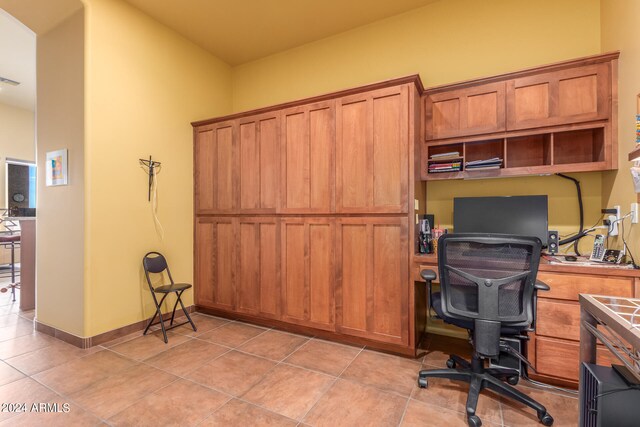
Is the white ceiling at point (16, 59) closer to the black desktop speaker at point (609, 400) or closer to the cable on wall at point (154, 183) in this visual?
the cable on wall at point (154, 183)

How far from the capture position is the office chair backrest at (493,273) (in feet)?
5.72

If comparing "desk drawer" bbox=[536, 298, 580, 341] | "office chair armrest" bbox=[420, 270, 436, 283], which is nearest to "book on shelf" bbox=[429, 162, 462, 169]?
"office chair armrest" bbox=[420, 270, 436, 283]

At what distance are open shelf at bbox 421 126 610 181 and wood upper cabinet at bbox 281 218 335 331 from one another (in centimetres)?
120

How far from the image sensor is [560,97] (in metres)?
2.34

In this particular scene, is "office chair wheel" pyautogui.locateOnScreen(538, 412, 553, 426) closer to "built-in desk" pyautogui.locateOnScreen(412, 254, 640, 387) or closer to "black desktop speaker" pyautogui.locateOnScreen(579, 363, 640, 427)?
"built-in desk" pyautogui.locateOnScreen(412, 254, 640, 387)

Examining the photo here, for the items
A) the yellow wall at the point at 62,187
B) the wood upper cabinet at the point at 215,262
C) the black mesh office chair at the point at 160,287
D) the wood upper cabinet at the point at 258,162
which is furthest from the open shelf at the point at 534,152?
the yellow wall at the point at 62,187

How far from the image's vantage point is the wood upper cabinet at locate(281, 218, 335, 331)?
112 inches

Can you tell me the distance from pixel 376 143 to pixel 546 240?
5.58 feet

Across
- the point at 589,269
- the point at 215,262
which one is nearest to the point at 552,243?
the point at 589,269

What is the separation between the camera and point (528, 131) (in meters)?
2.43

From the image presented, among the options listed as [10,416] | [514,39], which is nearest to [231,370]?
[10,416]

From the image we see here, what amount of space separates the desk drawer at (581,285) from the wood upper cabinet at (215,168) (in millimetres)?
3087

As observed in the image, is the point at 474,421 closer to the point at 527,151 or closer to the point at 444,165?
the point at 444,165

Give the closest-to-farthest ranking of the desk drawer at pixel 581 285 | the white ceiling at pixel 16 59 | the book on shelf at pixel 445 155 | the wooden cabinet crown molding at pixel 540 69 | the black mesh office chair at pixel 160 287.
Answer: the desk drawer at pixel 581 285 < the wooden cabinet crown molding at pixel 540 69 < the book on shelf at pixel 445 155 < the black mesh office chair at pixel 160 287 < the white ceiling at pixel 16 59
